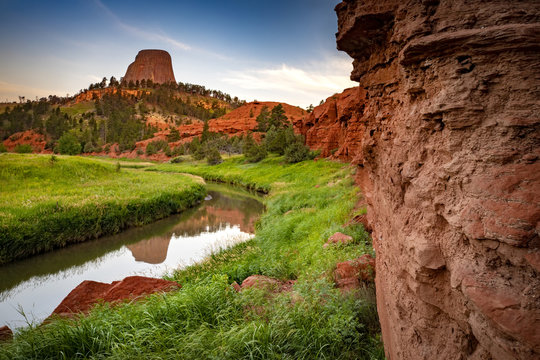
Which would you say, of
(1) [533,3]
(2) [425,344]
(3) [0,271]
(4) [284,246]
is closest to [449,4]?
(1) [533,3]

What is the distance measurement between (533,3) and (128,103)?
4779 inches

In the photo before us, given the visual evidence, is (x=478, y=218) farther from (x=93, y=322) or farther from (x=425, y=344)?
(x=93, y=322)

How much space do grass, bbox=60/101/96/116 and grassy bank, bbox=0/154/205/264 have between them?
103m

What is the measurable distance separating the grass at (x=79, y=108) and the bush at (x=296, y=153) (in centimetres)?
10477

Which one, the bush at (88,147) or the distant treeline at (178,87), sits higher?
the distant treeline at (178,87)

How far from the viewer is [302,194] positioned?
16.4 metres

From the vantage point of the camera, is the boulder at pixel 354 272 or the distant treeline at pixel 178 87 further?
the distant treeline at pixel 178 87

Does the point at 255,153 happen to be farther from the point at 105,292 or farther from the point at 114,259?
the point at 105,292

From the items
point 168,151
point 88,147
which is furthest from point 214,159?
point 88,147

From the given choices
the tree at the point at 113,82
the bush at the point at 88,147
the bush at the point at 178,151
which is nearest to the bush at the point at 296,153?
the bush at the point at 178,151

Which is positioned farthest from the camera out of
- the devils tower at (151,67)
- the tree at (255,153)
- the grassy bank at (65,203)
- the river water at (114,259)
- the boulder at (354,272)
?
the devils tower at (151,67)

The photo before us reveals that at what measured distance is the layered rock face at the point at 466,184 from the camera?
160cm

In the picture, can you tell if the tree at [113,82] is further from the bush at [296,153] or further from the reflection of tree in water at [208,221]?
the reflection of tree in water at [208,221]

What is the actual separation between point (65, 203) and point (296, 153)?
24.0 metres
